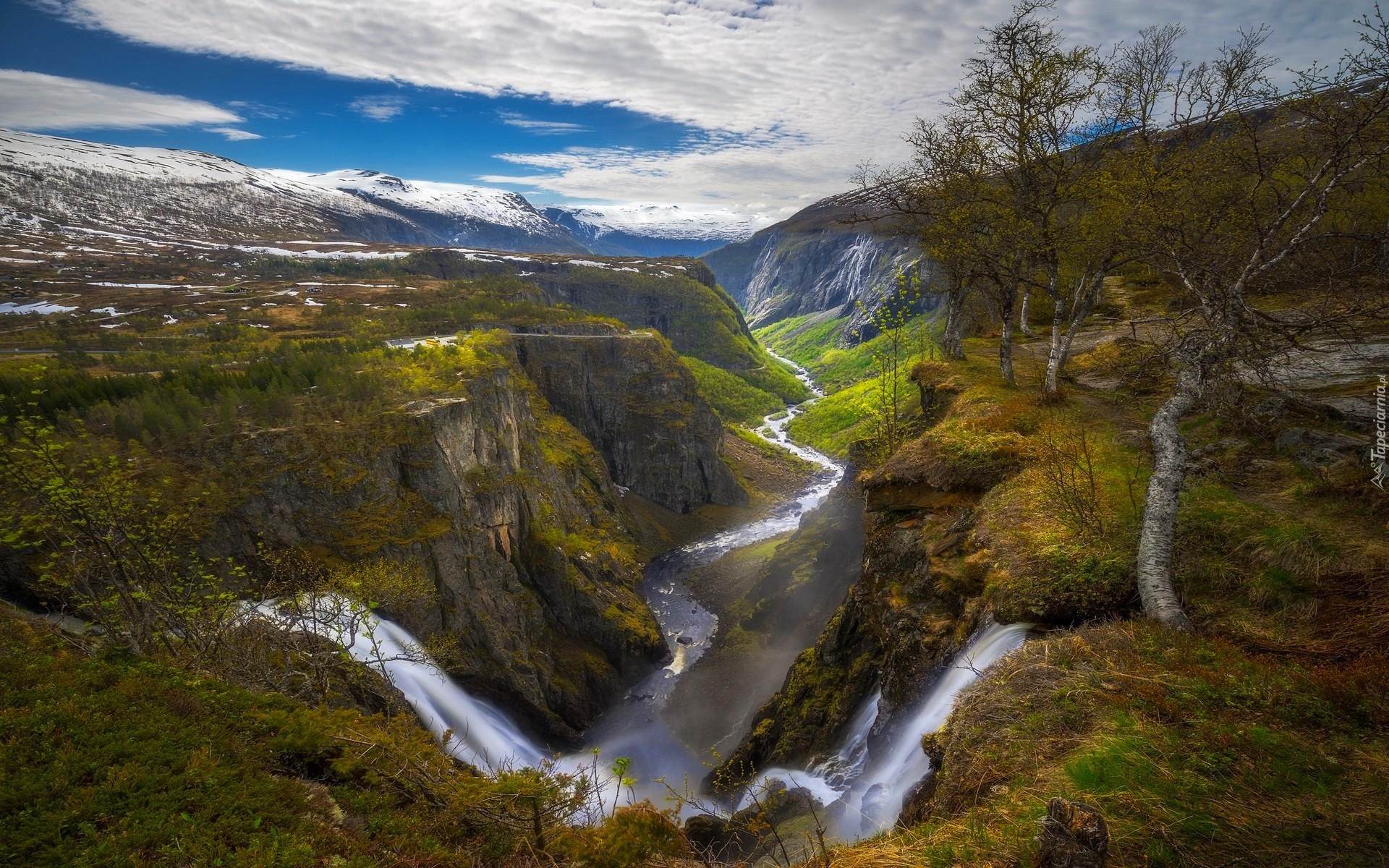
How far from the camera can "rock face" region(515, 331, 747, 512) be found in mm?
70062

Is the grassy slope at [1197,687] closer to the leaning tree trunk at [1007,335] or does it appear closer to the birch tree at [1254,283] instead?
the birch tree at [1254,283]

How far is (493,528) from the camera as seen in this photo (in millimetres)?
37969

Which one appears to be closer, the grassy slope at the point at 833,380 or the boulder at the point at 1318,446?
the boulder at the point at 1318,446

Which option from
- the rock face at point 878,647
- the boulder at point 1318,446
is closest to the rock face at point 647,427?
the rock face at point 878,647

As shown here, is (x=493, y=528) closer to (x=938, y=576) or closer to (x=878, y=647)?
(x=878, y=647)

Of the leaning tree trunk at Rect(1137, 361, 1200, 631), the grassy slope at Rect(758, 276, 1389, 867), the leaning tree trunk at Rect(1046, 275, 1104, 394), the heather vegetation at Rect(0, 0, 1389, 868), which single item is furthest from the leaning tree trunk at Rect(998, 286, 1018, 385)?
the leaning tree trunk at Rect(1137, 361, 1200, 631)

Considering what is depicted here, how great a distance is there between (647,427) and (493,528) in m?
34.9

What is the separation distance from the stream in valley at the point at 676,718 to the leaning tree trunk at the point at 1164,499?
84.8 inches

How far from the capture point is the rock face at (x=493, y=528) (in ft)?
96.8

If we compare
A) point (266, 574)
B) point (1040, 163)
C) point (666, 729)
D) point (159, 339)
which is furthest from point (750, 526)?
point (159, 339)

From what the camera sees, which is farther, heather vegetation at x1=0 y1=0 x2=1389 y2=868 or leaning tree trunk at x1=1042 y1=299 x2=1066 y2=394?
leaning tree trunk at x1=1042 y1=299 x2=1066 y2=394

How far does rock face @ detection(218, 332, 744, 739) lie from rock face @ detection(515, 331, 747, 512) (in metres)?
9.98

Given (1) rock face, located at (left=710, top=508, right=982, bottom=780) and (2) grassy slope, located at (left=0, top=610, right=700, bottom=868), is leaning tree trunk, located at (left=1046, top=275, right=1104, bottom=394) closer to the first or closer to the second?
(1) rock face, located at (left=710, top=508, right=982, bottom=780)

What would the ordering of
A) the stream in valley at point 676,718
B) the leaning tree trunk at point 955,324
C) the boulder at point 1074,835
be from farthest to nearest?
1. the leaning tree trunk at point 955,324
2. the stream in valley at point 676,718
3. the boulder at point 1074,835
